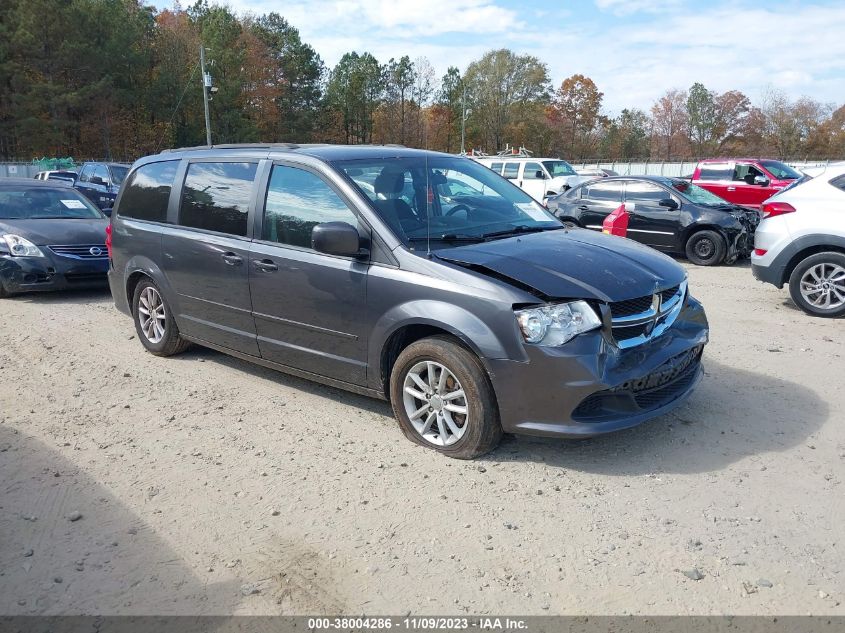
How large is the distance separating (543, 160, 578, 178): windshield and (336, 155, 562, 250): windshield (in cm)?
1785

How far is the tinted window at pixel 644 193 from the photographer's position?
12.6m

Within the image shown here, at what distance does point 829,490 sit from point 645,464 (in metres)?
0.96

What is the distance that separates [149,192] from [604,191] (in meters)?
9.37

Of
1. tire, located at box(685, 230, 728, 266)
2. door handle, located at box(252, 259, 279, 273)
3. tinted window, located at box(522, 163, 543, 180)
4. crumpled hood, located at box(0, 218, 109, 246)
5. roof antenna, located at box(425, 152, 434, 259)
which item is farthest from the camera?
tinted window, located at box(522, 163, 543, 180)

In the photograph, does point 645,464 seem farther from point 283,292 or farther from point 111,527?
point 111,527

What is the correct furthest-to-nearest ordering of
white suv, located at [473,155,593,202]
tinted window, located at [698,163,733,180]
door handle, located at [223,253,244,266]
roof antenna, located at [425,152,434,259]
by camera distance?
white suv, located at [473,155,593,202] < tinted window, located at [698,163,733,180] < door handle, located at [223,253,244,266] < roof antenna, located at [425,152,434,259]

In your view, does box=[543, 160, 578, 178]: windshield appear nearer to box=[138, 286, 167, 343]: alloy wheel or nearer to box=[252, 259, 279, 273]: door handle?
box=[138, 286, 167, 343]: alloy wheel

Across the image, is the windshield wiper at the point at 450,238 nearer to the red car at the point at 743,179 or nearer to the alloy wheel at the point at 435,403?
the alloy wheel at the point at 435,403

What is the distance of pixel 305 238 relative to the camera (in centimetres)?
478

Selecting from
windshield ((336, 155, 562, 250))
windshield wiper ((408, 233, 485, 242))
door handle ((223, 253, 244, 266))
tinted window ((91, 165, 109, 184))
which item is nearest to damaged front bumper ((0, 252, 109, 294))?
door handle ((223, 253, 244, 266))

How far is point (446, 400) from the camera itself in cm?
416

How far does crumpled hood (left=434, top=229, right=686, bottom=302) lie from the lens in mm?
3908

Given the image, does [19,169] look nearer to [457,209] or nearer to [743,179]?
[743,179]

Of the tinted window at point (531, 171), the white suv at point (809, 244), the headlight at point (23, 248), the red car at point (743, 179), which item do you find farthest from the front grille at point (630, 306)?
the tinted window at point (531, 171)
